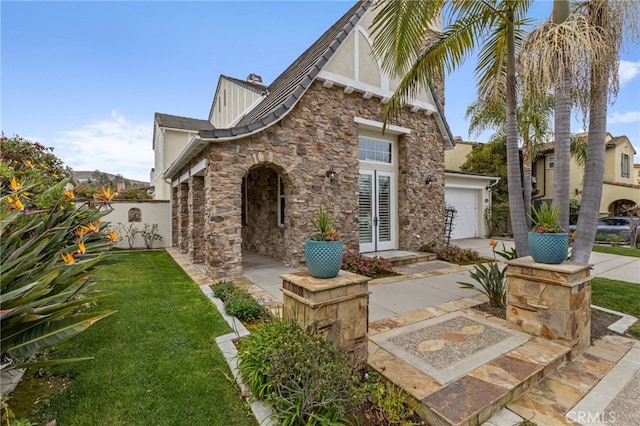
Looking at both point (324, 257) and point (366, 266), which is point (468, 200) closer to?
point (366, 266)

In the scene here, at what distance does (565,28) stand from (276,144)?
604 centimetres

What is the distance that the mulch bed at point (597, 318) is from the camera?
161 inches

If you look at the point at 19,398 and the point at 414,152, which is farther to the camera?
the point at 414,152

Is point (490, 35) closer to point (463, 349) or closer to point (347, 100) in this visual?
point (347, 100)

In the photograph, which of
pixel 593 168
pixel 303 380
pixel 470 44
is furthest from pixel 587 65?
pixel 303 380

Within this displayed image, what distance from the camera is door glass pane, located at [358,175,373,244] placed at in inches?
380

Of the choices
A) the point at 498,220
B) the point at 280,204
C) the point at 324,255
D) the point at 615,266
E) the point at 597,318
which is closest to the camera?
the point at 324,255

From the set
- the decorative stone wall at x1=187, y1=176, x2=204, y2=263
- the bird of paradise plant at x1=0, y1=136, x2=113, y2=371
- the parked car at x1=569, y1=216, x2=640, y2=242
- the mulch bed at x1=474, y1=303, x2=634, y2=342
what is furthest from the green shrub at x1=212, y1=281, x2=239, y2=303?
the parked car at x1=569, y1=216, x2=640, y2=242

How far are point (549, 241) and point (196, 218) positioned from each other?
30.4 feet

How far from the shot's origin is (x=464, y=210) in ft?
50.4

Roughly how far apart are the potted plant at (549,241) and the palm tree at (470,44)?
3.95ft

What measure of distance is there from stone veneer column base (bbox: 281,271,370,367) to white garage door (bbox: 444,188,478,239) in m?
13.0

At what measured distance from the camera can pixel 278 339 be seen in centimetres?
270

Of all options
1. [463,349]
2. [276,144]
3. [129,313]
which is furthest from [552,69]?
[129,313]
